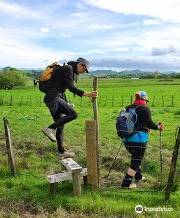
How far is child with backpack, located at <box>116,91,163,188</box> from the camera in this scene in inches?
410

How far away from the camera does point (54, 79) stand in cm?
1066

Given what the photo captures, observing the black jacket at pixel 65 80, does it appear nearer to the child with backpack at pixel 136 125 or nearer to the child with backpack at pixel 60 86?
the child with backpack at pixel 60 86

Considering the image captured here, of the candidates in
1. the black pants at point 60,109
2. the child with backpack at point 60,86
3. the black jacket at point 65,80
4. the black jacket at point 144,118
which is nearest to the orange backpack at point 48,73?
the child with backpack at point 60,86

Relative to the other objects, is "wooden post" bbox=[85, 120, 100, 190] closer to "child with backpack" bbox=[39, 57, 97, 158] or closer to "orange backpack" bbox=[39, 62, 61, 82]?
"child with backpack" bbox=[39, 57, 97, 158]

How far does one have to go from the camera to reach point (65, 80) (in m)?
10.4

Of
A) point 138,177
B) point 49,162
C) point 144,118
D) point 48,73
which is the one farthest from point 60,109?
point 49,162

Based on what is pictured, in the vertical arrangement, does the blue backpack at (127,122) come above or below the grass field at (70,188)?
above

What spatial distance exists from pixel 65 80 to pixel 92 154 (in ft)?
5.92

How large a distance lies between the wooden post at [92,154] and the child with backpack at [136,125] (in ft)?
2.60

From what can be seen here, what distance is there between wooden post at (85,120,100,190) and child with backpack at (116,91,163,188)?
2.60 feet

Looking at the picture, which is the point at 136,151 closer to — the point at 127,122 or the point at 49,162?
the point at 127,122

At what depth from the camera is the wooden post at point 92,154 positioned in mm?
10016
